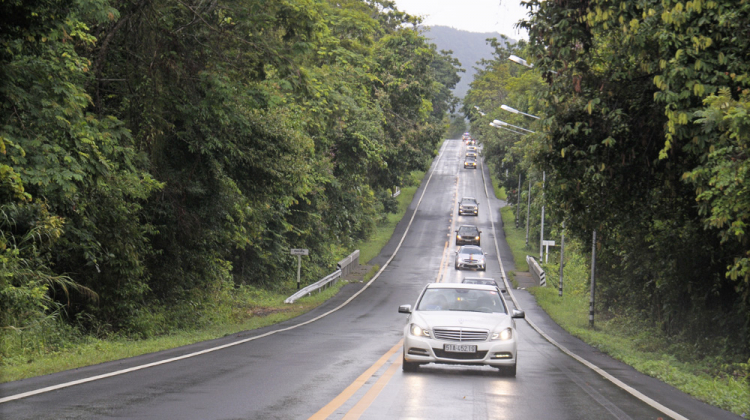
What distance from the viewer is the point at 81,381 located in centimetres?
923

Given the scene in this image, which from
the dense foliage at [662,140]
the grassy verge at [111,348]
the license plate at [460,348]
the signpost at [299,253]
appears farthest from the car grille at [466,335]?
the signpost at [299,253]

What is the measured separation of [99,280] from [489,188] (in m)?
85.3

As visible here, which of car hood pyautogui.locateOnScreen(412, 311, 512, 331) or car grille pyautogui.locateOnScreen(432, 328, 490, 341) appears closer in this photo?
car grille pyautogui.locateOnScreen(432, 328, 490, 341)

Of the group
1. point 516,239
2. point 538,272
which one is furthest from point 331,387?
point 516,239

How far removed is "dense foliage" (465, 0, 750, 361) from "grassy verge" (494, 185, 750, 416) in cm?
70

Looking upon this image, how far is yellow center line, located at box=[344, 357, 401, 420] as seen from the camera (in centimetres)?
762

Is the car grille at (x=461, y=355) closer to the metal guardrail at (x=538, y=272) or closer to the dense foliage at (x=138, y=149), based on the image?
the dense foliage at (x=138, y=149)

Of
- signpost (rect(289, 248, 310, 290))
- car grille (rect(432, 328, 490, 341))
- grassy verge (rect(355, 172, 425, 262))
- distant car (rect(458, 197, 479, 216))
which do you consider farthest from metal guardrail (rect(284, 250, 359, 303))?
distant car (rect(458, 197, 479, 216))

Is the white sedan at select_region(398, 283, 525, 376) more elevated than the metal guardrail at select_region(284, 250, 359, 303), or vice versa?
the white sedan at select_region(398, 283, 525, 376)

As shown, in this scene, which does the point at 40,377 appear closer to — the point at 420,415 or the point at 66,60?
the point at 420,415

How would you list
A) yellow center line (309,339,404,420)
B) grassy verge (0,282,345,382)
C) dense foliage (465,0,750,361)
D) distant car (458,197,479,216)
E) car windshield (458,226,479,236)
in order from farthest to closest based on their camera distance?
1. distant car (458,197,479,216)
2. car windshield (458,226,479,236)
3. dense foliage (465,0,750,361)
4. grassy verge (0,282,345,382)
5. yellow center line (309,339,404,420)

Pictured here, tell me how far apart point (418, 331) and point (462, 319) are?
779 millimetres

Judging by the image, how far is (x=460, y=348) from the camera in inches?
456

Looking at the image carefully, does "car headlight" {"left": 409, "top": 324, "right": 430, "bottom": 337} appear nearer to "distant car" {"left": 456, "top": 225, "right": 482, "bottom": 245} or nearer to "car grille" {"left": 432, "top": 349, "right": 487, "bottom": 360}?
"car grille" {"left": 432, "top": 349, "right": 487, "bottom": 360}
